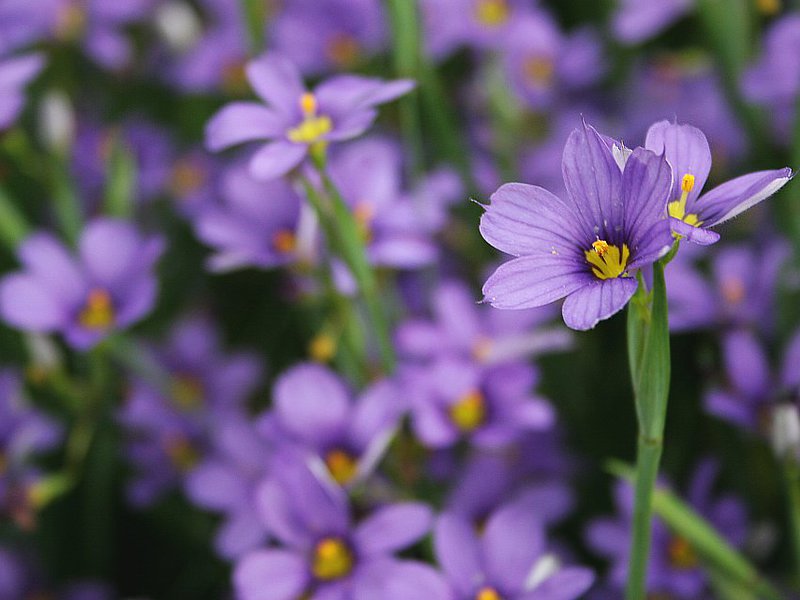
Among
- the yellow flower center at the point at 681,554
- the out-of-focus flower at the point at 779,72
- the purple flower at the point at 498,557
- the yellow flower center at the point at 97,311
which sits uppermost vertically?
the yellow flower center at the point at 97,311

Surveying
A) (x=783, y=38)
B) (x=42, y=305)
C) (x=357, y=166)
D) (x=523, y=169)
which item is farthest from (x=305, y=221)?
(x=783, y=38)

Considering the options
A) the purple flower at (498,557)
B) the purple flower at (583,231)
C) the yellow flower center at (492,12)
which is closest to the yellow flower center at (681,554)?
the purple flower at (498,557)

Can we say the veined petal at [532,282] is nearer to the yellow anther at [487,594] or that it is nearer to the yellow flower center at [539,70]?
the yellow anther at [487,594]

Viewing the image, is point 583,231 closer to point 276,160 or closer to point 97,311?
point 276,160

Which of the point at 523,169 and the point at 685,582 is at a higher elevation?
the point at 523,169

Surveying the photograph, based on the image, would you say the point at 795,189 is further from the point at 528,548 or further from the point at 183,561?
the point at 183,561

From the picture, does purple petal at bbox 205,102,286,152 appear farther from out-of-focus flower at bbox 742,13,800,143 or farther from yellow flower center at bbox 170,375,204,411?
out-of-focus flower at bbox 742,13,800,143


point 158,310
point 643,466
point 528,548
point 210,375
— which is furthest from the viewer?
point 158,310
